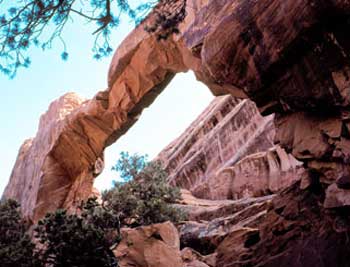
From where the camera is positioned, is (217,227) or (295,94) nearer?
(295,94)

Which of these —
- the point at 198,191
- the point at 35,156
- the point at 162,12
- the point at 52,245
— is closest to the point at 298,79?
the point at 162,12

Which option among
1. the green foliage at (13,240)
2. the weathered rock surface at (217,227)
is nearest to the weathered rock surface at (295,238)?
the weathered rock surface at (217,227)

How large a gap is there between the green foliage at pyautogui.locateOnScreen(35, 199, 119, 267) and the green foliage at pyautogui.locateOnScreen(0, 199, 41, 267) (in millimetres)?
1066

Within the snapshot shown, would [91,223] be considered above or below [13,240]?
below

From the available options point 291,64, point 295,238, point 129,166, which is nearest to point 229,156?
point 129,166

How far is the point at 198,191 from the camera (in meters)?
20.4

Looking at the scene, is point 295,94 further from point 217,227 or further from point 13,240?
point 13,240

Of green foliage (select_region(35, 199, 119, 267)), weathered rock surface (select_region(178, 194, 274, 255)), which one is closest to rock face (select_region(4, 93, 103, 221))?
green foliage (select_region(35, 199, 119, 267))

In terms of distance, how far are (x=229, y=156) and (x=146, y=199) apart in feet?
30.7

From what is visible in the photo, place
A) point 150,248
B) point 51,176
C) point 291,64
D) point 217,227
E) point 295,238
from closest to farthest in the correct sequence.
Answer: point 291,64 < point 295,238 < point 150,248 < point 217,227 < point 51,176

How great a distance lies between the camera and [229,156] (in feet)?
72.4

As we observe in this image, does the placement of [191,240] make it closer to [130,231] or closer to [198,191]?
[130,231]

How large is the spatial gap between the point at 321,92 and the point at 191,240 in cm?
680

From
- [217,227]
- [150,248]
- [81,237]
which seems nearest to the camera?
[150,248]
